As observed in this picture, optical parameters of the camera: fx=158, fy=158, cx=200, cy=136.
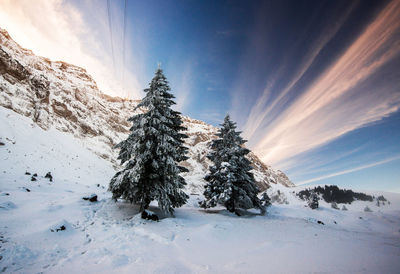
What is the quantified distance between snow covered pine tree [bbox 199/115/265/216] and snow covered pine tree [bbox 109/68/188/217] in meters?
6.16

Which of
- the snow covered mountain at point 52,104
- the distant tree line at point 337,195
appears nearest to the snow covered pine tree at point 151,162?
the snow covered mountain at point 52,104

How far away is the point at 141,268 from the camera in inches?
182

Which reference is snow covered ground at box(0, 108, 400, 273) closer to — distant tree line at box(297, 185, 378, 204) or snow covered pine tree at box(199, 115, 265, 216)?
snow covered pine tree at box(199, 115, 265, 216)

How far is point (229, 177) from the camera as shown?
1672cm

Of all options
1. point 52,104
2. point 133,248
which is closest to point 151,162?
point 133,248

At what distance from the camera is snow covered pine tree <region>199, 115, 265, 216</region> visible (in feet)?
55.0

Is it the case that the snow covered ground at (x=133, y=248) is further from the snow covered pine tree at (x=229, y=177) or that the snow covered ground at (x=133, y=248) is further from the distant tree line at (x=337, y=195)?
the distant tree line at (x=337, y=195)

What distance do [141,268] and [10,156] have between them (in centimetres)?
2341

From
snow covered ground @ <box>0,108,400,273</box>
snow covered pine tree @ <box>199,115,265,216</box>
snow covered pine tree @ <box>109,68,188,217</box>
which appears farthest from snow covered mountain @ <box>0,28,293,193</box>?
snow covered ground @ <box>0,108,400,273</box>

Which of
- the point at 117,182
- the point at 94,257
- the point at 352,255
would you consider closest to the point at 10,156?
the point at 117,182

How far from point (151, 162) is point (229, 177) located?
29.5ft

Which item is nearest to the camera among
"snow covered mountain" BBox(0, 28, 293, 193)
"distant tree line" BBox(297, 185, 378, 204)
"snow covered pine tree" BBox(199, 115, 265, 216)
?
"snow covered pine tree" BBox(199, 115, 265, 216)

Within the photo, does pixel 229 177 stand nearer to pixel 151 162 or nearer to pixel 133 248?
pixel 151 162

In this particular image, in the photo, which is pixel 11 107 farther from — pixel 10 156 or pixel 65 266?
pixel 65 266
